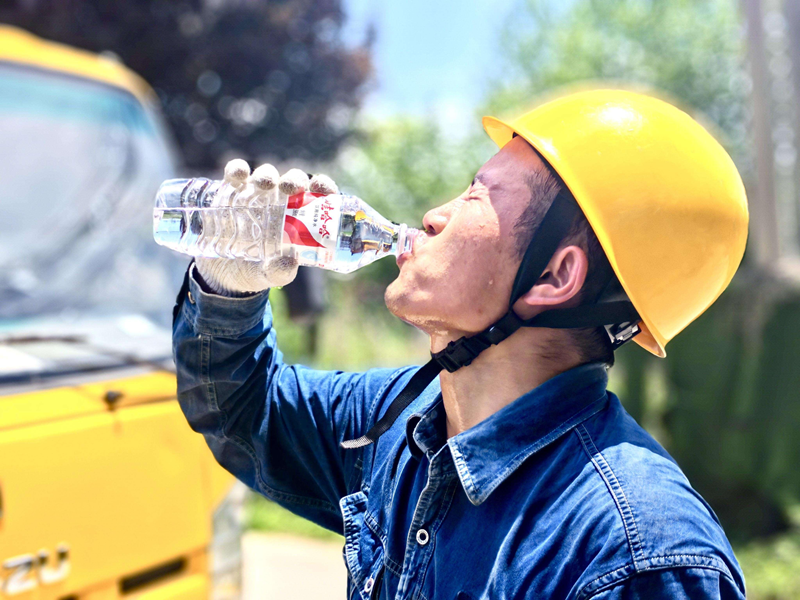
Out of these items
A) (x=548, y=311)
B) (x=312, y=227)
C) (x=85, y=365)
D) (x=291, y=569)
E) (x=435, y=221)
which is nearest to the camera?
(x=548, y=311)

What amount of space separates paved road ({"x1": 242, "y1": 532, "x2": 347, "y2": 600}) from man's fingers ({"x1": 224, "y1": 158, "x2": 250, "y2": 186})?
374 cm

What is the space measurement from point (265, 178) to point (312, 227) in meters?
0.40

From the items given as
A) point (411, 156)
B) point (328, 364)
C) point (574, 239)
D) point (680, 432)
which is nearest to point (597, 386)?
point (574, 239)

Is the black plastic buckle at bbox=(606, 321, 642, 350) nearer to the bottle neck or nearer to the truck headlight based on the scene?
the bottle neck

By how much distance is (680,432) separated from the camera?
230 inches

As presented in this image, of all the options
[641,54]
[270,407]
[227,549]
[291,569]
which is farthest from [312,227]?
[641,54]

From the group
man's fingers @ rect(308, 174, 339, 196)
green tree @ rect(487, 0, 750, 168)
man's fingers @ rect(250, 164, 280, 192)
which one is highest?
green tree @ rect(487, 0, 750, 168)

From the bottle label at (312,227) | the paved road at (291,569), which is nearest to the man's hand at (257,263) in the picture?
the bottle label at (312,227)

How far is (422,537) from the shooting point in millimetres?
1596

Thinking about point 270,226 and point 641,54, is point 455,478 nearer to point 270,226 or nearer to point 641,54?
point 270,226

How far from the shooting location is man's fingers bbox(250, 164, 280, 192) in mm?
1604

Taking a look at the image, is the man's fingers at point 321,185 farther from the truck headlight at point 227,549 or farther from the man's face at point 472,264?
the truck headlight at point 227,549

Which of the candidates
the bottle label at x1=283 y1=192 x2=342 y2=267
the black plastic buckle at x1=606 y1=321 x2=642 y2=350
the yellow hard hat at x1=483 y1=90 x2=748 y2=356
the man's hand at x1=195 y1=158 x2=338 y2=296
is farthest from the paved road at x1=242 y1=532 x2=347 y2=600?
the yellow hard hat at x1=483 y1=90 x2=748 y2=356

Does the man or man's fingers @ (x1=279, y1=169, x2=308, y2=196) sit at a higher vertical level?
man's fingers @ (x1=279, y1=169, x2=308, y2=196)
